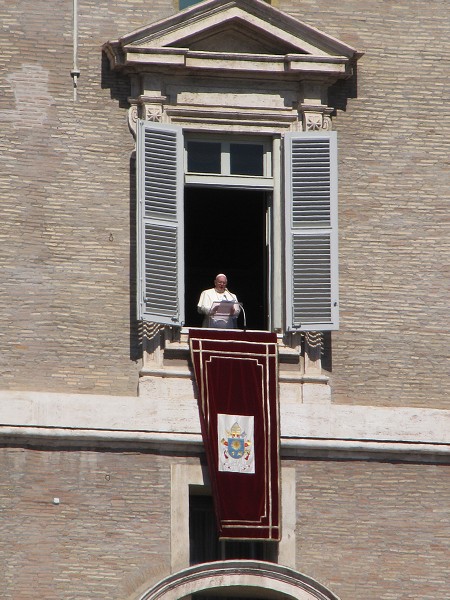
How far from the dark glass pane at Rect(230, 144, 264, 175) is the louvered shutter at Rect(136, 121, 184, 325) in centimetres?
65

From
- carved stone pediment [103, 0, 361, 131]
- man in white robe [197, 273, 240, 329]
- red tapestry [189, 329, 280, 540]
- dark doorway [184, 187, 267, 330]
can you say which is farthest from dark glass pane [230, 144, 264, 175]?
red tapestry [189, 329, 280, 540]

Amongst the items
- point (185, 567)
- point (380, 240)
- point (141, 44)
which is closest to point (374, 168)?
point (380, 240)

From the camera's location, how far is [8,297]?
30.4 m

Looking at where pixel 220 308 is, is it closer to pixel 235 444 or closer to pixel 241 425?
pixel 241 425

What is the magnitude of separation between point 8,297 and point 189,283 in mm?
4645

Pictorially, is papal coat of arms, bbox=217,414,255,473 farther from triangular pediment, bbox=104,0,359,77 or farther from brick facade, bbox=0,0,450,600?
triangular pediment, bbox=104,0,359,77

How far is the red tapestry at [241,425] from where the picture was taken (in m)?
29.9

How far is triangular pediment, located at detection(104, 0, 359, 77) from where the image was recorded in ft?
102

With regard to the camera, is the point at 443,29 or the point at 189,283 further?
the point at 189,283

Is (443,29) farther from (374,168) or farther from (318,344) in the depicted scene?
(318,344)

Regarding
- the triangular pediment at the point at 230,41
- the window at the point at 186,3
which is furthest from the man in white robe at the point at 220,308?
the window at the point at 186,3

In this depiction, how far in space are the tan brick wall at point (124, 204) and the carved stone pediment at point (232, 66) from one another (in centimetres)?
37

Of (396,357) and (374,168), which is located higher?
(374,168)

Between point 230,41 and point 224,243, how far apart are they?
4.90 metres
